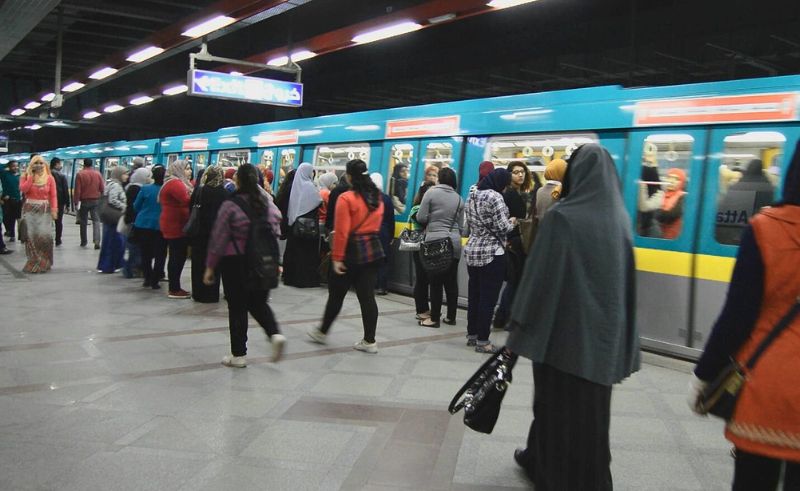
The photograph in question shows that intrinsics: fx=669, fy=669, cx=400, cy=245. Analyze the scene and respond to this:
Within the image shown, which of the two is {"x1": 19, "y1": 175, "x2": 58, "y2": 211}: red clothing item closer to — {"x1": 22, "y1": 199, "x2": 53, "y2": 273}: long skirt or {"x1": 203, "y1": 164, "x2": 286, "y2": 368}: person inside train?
{"x1": 22, "y1": 199, "x2": 53, "y2": 273}: long skirt

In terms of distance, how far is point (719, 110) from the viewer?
18.7ft

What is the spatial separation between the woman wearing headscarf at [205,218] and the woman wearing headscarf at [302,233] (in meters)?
1.46

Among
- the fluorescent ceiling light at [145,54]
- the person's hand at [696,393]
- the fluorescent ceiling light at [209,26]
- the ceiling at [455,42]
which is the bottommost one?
the person's hand at [696,393]

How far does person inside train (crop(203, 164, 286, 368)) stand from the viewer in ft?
17.3

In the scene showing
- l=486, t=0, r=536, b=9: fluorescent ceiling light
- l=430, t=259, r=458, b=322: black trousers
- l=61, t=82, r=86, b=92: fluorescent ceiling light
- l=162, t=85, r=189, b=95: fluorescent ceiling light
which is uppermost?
l=486, t=0, r=536, b=9: fluorescent ceiling light

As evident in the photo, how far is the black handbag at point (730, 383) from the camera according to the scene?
81.2 inches

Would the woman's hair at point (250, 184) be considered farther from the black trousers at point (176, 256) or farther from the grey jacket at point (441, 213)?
the black trousers at point (176, 256)

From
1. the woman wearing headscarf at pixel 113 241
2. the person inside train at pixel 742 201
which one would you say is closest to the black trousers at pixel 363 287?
the person inside train at pixel 742 201

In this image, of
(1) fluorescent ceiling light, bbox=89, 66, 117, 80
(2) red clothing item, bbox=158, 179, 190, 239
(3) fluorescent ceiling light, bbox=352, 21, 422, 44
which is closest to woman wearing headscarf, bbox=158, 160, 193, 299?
(2) red clothing item, bbox=158, 179, 190, 239

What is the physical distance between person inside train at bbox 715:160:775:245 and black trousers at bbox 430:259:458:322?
2548 millimetres

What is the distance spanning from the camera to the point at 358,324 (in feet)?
24.2

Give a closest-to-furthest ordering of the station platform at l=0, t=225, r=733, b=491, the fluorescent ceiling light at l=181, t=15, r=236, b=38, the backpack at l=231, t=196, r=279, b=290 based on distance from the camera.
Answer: the station platform at l=0, t=225, r=733, b=491, the backpack at l=231, t=196, r=279, b=290, the fluorescent ceiling light at l=181, t=15, r=236, b=38

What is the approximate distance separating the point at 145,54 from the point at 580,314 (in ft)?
40.5

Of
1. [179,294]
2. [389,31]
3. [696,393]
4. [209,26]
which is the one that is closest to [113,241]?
[179,294]
